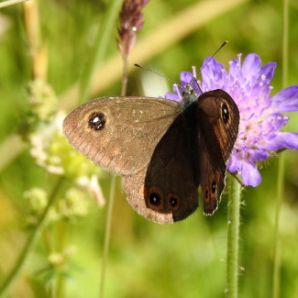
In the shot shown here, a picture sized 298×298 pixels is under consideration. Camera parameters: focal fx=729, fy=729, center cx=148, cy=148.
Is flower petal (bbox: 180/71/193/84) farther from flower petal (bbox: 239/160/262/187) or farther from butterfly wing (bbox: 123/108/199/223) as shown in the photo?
flower petal (bbox: 239/160/262/187)

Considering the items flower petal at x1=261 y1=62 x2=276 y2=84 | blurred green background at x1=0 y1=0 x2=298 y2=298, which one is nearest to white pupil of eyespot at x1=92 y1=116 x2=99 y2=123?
flower petal at x1=261 y1=62 x2=276 y2=84

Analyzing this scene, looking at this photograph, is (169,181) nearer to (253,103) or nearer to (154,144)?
(154,144)

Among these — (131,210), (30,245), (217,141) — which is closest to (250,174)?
(217,141)

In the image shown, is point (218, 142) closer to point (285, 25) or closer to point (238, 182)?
point (238, 182)

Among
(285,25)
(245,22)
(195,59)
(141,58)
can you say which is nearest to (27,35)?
(285,25)

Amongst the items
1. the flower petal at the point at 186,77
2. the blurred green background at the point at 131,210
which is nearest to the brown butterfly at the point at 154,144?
the flower petal at the point at 186,77

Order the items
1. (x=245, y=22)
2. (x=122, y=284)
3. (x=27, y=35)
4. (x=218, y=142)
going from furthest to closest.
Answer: (x=245, y=22) → (x=122, y=284) → (x=27, y=35) → (x=218, y=142)

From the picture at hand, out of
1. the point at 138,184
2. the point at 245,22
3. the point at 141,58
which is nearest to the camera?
the point at 138,184
